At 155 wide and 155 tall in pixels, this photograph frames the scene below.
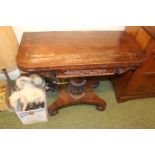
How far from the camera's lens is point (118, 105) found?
5.34ft

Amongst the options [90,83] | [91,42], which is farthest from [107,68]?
[90,83]

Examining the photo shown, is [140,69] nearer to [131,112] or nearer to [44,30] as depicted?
[131,112]

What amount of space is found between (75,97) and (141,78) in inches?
24.5

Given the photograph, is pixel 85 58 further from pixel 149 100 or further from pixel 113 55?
pixel 149 100

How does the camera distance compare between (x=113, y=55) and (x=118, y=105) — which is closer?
(x=113, y=55)

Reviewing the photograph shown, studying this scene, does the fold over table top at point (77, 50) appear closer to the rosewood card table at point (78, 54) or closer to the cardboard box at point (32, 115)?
the rosewood card table at point (78, 54)

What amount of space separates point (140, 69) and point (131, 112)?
19.7 inches

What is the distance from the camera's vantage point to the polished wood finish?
1.14 meters

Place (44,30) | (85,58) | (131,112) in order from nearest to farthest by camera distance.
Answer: (85,58) → (44,30) → (131,112)

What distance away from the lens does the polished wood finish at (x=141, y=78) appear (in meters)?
1.14

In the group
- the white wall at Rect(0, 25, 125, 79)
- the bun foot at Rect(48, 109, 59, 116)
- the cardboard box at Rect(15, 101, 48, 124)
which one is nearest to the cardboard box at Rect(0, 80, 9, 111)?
the cardboard box at Rect(15, 101, 48, 124)
